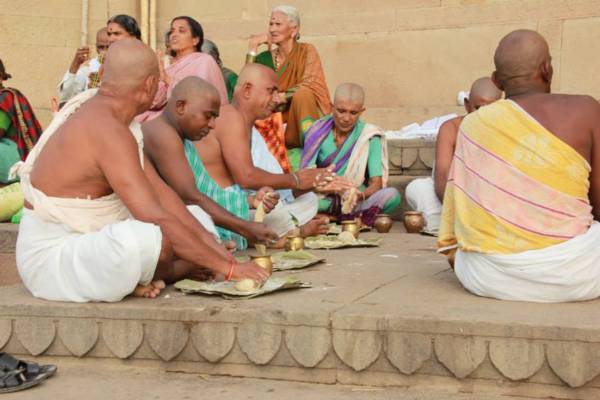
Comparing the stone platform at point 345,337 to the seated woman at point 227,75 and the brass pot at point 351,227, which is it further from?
the seated woman at point 227,75

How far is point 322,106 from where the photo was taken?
9570 mm

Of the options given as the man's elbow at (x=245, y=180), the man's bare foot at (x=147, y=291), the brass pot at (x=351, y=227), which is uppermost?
the man's elbow at (x=245, y=180)

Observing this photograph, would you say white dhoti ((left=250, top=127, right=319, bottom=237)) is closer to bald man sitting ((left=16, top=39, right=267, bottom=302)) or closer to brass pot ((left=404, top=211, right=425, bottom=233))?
brass pot ((left=404, top=211, right=425, bottom=233))

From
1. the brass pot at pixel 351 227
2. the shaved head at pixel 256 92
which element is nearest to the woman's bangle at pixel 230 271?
the brass pot at pixel 351 227

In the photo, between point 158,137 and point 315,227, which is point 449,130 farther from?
point 158,137

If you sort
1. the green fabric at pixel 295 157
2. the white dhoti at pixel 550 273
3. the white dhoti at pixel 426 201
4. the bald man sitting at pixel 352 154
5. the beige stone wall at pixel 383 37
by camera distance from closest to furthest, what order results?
the white dhoti at pixel 550 273 → the white dhoti at pixel 426 201 → the bald man sitting at pixel 352 154 → the green fabric at pixel 295 157 → the beige stone wall at pixel 383 37

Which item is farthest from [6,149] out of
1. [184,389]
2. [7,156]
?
[184,389]

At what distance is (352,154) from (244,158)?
2.14 metres

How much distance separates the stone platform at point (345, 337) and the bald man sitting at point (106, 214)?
0.14 m

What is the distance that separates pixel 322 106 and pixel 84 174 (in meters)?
5.04

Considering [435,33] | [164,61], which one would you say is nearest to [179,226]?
[164,61]

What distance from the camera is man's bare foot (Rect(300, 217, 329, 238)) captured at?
755 cm

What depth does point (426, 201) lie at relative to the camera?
8.38m

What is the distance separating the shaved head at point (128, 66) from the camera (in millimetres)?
4848
